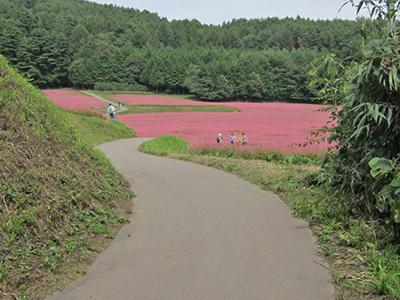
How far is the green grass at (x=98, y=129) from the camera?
21.5m

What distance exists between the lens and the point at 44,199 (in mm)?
5250

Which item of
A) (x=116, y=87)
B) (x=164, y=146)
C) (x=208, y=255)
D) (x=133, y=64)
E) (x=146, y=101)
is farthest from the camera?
(x=133, y=64)

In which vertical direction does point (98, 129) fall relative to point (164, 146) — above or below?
above

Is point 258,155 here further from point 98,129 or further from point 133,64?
point 133,64

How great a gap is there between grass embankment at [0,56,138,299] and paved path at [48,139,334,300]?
0.33 meters

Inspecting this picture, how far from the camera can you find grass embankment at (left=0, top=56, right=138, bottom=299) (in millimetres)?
4195

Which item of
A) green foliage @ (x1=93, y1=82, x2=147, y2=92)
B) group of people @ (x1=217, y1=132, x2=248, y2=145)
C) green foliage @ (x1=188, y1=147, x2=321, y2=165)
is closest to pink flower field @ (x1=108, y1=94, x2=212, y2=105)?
green foliage @ (x1=93, y1=82, x2=147, y2=92)

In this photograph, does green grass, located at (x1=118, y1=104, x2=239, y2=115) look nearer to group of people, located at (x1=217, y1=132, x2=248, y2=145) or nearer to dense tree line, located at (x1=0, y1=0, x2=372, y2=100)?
dense tree line, located at (x1=0, y1=0, x2=372, y2=100)

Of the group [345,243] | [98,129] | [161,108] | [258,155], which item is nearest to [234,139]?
[258,155]

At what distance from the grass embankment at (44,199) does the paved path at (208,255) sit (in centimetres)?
33

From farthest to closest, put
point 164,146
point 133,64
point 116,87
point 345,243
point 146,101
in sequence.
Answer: point 133,64
point 116,87
point 146,101
point 164,146
point 345,243

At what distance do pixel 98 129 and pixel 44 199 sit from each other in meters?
18.9

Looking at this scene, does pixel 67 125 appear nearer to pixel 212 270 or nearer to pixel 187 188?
pixel 187 188

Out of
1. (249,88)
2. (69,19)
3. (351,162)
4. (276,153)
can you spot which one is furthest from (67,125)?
(69,19)
